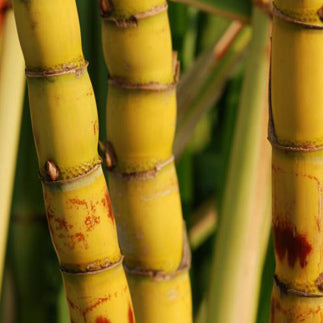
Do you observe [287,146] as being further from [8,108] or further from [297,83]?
[8,108]

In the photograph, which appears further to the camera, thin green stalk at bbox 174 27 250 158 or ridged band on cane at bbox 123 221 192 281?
thin green stalk at bbox 174 27 250 158

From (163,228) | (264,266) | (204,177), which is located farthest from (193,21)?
(163,228)

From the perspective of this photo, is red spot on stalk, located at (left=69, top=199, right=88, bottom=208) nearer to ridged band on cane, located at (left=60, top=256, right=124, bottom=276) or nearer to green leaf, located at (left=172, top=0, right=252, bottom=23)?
ridged band on cane, located at (left=60, top=256, right=124, bottom=276)

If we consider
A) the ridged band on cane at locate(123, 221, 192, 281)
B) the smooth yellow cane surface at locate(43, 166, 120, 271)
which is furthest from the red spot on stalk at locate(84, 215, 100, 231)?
the ridged band on cane at locate(123, 221, 192, 281)

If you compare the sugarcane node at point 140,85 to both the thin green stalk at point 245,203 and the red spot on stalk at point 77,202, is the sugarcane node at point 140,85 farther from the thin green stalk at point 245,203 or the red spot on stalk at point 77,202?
the thin green stalk at point 245,203

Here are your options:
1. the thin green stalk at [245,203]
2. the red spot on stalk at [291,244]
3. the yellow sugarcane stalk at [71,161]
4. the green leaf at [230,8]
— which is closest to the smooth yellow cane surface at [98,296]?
the yellow sugarcane stalk at [71,161]

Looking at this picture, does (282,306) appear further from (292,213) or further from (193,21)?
(193,21)
